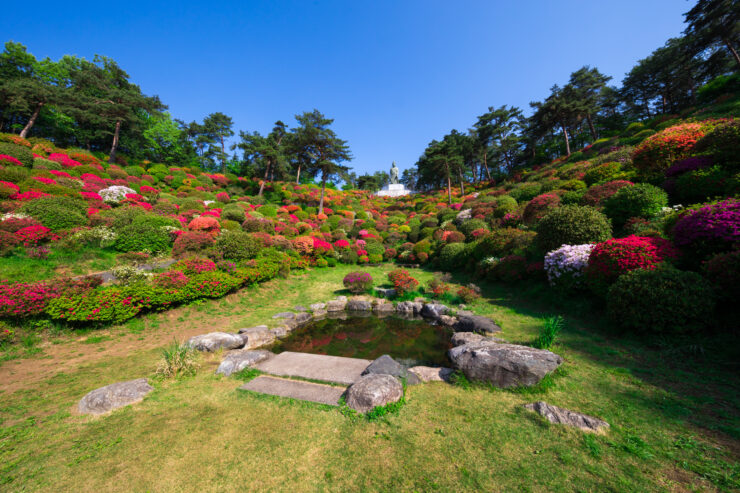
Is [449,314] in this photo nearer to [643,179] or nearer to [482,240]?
[482,240]

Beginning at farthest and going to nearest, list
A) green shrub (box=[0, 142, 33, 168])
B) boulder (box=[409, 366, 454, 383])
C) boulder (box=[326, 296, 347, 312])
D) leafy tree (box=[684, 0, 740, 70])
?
leafy tree (box=[684, 0, 740, 70]) < green shrub (box=[0, 142, 33, 168]) < boulder (box=[326, 296, 347, 312]) < boulder (box=[409, 366, 454, 383])

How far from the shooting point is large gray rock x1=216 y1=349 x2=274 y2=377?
4.95 m

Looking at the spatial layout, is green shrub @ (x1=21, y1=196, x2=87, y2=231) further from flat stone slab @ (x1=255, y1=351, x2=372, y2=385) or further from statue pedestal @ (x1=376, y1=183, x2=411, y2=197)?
statue pedestal @ (x1=376, y1=183, x2=411, y2=197)

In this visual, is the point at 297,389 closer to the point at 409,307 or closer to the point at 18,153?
the point at 409,307

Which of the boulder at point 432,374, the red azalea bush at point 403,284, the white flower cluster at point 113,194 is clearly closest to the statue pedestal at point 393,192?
the white flower cluster at point 113,194

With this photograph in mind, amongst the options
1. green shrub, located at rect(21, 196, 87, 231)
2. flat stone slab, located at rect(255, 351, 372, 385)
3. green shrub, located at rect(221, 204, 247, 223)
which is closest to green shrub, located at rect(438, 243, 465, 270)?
flat stone slab, located at rect(255, 351, 372, 385)

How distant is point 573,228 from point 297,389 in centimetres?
1019

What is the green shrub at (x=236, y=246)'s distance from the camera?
1136cm

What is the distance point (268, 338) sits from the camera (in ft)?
22.7

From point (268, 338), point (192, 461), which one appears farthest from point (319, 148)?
point (192, 461)

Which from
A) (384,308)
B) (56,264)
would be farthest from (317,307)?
(56,264)

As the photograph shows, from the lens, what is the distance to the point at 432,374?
468 centimetres

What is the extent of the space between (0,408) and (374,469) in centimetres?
592

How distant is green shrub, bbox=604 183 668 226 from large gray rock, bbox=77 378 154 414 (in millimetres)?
14489
